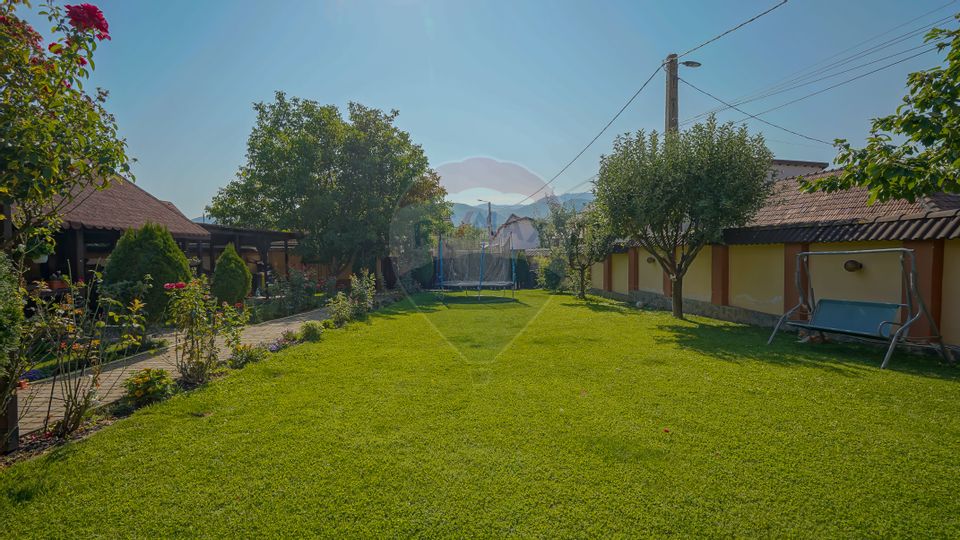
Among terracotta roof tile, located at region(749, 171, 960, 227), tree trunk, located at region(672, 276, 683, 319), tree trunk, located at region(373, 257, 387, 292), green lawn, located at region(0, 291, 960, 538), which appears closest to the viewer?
green lawn, located at region(0, 291, 960, 538)

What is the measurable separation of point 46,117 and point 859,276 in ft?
33.4

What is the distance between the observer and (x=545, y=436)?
3361 mm

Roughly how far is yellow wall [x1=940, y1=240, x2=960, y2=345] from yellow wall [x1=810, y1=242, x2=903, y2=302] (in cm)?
56

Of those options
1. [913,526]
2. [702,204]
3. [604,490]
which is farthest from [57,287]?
[702,204]

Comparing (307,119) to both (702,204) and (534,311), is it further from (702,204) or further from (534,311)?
(702,204)

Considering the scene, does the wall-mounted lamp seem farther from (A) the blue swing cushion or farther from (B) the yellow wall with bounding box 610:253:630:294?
(B) the yellow wall with bounding box 610:253:630:294

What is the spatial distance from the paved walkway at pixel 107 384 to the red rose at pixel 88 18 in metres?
2.41

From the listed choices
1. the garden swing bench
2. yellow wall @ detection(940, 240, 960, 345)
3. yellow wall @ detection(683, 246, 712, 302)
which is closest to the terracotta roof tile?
yellow wall @ detection(940, 240, 960, 345)

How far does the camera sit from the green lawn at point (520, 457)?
231 centimetres

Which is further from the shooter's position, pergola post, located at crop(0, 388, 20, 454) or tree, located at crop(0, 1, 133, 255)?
pergola post, located at crop(0, 388, 20, 454)

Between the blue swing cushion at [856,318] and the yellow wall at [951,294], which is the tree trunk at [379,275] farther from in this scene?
the yellow wall at [951,294]

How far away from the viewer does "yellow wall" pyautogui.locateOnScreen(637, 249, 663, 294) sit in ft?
43.8

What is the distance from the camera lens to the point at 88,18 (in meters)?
2.75

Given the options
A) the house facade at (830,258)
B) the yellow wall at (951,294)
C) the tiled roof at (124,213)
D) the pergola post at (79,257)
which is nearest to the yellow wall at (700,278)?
the house facade at (830,258)
